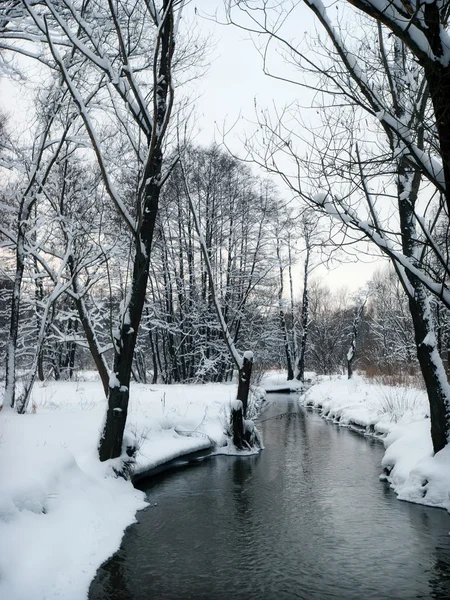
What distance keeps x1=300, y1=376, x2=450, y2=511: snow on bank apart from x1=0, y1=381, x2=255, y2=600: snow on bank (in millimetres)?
4056

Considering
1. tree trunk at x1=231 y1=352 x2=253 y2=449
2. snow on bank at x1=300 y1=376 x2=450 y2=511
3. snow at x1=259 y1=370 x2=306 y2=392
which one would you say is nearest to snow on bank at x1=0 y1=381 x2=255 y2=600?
tree trunk at x1=231 y1=352 x2=253 y2=449

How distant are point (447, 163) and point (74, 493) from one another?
4.99 metres

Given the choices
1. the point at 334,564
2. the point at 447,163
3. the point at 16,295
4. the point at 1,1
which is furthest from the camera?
the point at 16,295

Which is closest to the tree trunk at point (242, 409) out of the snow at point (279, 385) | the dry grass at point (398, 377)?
the dry grass at point (398, 377)

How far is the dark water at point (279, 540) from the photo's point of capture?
4.22 meters

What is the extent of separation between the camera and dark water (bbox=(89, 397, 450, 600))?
Answer: 13.9 ft

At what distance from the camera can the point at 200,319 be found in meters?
19.9

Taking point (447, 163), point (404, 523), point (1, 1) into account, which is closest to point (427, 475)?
point (404, 523)

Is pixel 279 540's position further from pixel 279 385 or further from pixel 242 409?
pixel 279 385

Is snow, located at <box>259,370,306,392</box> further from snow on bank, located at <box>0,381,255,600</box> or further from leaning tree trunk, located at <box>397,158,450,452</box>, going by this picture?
snow on bank, located at <box>0,381,255,600</box>

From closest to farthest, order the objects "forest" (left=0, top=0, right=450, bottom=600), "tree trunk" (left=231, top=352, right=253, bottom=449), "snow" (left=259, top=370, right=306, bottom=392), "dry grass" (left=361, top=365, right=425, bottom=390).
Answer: "forest" (left=0, top=0, right=450, bottom=600)
"tree trunk" (left=231, top=352, right=253, bottom=449)
"dry grass" (left=361, top=365, right=425, bottom=390)
"snow" (left=259, top=370, right=306, bottom=392)

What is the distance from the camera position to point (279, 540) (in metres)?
5.34

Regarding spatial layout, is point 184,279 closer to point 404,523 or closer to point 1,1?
point 1,1

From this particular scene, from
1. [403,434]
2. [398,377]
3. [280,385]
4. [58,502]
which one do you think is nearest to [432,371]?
[403,434]
